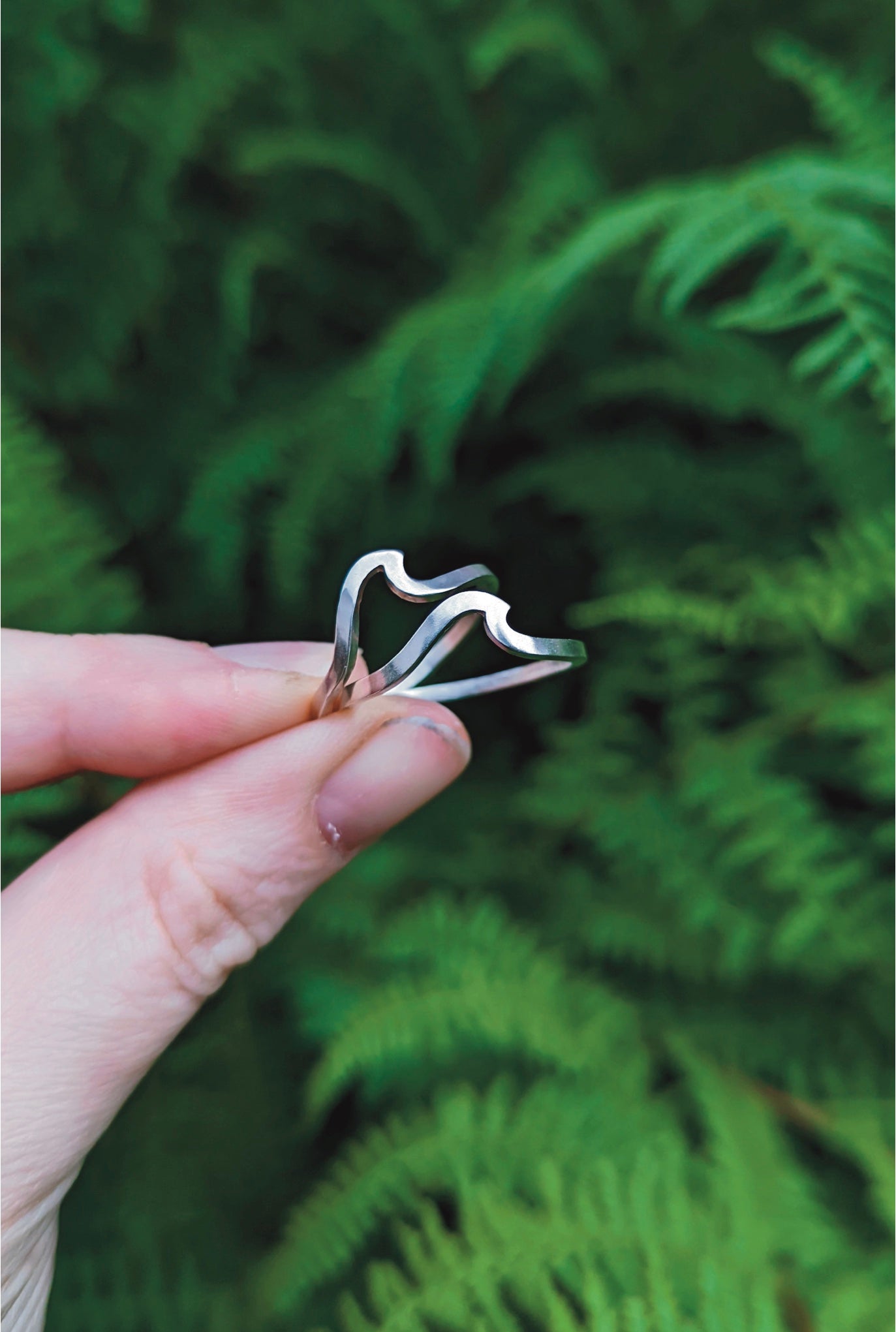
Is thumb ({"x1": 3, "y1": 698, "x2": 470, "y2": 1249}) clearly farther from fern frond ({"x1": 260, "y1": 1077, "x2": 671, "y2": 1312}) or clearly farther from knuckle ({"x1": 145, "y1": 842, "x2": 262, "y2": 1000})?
fern frond ({"x1": 260, "y1": 1077, "x2": 671, "y2": 1312})

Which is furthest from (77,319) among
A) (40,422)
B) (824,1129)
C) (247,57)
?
(824,1129)

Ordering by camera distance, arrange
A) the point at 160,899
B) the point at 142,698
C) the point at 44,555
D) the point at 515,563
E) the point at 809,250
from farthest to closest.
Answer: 1. the point at 515,563
2. the point at 44,555
3. the point at 809,250
4. the point at 142,698
5. the point at 160,899

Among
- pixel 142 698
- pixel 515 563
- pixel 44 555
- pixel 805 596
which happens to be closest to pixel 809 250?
pixel 805 596

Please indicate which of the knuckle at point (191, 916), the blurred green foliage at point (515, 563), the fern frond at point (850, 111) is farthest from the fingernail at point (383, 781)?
the fern frond at point (850, 111)

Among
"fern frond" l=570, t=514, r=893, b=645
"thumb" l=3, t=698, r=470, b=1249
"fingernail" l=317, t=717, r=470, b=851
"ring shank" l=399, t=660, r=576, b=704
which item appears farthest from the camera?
"fern frond" l=570, t=514, r=893, b=645

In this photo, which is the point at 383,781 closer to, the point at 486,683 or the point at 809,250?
the point at 486,683

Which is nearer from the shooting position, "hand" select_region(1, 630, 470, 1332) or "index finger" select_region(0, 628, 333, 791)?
"hand" select_region(1, 630, 470, 1332)

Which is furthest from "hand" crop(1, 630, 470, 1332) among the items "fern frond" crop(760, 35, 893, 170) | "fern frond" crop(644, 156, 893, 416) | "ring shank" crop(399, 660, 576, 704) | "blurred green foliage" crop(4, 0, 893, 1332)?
"fern frond" crop(760, 35, 893, 170)
